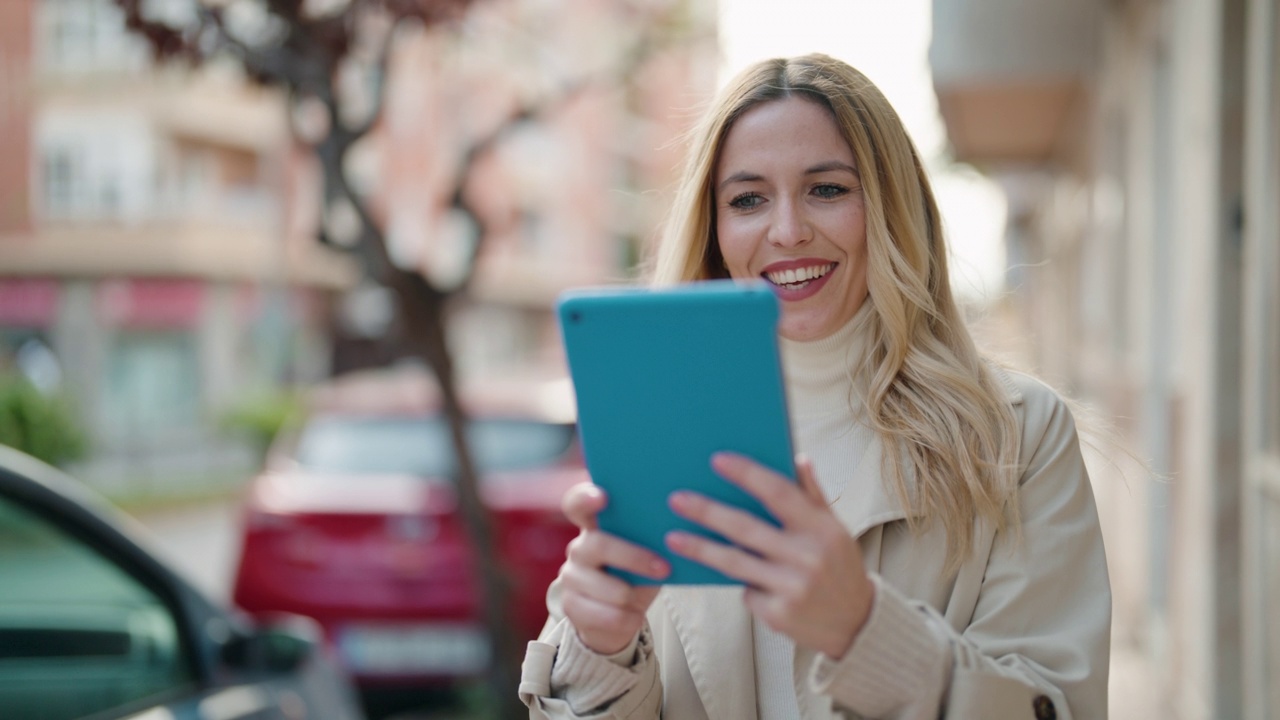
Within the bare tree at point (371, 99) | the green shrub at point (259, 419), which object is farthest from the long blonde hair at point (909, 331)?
the green shrub at point (259, 419)

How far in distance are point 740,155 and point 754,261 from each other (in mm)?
151

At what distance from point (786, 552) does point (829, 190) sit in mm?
663

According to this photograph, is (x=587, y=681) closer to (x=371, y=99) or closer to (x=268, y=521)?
(x=371, y=99)

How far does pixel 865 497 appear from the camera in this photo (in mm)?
1631

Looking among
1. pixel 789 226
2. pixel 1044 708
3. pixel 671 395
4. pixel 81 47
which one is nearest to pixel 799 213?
pixel 789 226

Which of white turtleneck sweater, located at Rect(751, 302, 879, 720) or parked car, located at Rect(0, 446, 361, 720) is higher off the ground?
white turtleneck sweater, located at Rect(751, 302, 879, 720)

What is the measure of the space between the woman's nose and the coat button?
0.66m

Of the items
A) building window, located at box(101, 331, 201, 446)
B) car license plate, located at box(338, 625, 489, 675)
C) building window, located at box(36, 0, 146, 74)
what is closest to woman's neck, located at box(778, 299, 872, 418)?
car license plate, located at box(338, 625, 489, 675)

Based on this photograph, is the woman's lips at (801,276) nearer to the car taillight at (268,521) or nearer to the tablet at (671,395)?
the tablet at (671,395)

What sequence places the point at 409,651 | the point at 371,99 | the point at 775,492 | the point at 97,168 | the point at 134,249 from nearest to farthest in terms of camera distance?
the point at 775,492 → the point at 371,99 → the point at 409,651 → the point at 97,168 → the point at 134,249

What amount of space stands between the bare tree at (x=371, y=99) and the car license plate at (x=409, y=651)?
1.41ft

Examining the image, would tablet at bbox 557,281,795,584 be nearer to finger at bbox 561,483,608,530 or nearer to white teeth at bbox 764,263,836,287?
finger at bbox 561,483,608,530

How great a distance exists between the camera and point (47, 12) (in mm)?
24531

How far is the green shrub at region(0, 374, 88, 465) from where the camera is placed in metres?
14.8
